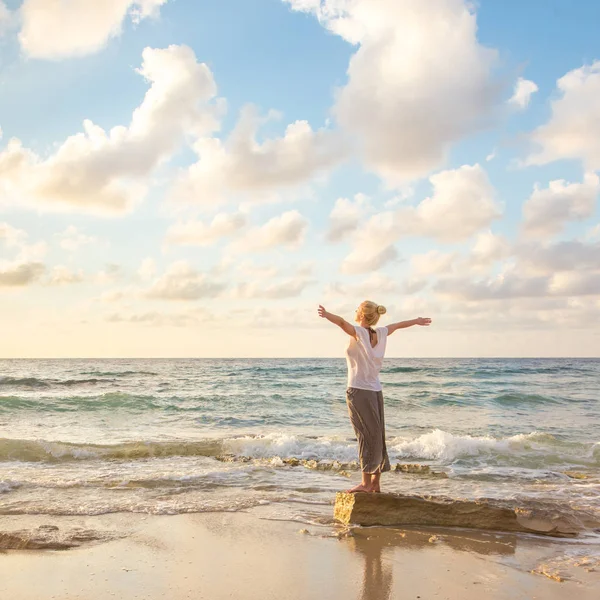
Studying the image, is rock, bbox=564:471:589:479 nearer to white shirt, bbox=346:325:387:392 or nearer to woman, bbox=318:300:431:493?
woman, bbox=318:300:431:493

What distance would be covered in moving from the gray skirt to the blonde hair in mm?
751

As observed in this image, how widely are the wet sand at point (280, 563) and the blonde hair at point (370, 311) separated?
2137 mm

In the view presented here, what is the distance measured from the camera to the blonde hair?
5.77 meters

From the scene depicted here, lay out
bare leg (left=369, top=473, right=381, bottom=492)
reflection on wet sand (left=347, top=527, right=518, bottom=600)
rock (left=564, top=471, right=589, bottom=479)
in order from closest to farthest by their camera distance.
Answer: reflection on wet sand (left=347, top=527, right=518, bottom=600) < bare leg (left=369, top=473, right=381, bottom=492) < rock (left=564, top=471, right=589, bottom=479)

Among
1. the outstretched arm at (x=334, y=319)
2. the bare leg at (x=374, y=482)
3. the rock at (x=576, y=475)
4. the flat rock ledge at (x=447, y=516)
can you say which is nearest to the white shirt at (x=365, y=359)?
the outstretched arm at (x=334, y=319)

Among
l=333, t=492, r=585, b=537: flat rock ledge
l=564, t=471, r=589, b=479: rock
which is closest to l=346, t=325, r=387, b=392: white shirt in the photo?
l=333, t=492, r=585, b=537: flat rock ledge

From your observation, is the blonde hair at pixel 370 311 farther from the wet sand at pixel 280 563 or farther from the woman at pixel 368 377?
the wet sand at pixel 280 563

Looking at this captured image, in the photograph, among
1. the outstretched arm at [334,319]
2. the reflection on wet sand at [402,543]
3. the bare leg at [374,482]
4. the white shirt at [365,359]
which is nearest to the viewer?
the reflection on wet sand at [402,543]

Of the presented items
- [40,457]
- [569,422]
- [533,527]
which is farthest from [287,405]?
[533,527]

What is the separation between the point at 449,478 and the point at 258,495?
11.7ft

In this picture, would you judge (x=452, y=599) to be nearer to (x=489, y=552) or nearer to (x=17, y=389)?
(x=489, y=552)

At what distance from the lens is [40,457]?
1103cm

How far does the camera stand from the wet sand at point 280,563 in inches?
154

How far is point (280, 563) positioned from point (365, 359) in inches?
84.2
